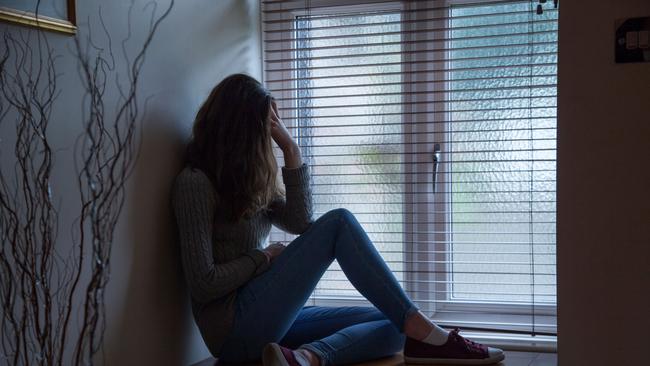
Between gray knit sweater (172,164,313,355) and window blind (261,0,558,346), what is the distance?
0.62m

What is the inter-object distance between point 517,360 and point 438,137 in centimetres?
84

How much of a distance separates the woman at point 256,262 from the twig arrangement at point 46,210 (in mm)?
296

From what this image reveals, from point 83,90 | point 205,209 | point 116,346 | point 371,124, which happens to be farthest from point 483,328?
point 83,90

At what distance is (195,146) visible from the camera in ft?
7.30

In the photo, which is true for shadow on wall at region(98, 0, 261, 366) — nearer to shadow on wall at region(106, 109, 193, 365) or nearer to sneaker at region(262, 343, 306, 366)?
shadow on wall at region(106, 109, 193, 365)

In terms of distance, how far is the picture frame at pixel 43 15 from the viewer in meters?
1.54

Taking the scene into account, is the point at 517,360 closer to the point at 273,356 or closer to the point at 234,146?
the point at 273,356

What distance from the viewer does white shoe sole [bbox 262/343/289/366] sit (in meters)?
2.07

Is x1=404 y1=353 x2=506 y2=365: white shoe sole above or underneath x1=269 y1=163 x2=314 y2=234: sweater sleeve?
underneath

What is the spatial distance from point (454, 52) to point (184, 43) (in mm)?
1010

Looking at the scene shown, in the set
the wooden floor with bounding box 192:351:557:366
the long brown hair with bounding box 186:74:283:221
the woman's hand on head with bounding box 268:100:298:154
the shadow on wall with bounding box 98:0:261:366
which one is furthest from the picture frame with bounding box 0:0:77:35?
the wooden floor with bounding box 192:351:557:366
